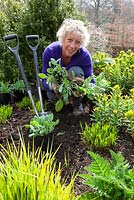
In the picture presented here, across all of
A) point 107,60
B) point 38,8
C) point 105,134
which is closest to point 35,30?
point 38,8

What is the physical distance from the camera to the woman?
10.1 ft

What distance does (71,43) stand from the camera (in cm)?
310

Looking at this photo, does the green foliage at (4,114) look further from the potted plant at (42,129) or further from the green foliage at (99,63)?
the green foliage at (99,63)

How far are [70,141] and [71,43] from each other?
37.1 inches

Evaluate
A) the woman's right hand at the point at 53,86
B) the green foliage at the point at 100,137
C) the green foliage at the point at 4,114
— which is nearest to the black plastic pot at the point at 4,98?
the green foliage at the point at 4,114

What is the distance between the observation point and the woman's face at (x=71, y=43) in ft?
10.1

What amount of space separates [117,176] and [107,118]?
123cm

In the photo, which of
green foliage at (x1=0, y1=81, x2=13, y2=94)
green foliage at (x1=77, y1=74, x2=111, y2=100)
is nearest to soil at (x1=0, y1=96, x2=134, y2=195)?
green foliage at (x1=77, y1=74, x2=111, y2=100)

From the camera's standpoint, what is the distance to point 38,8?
4289mm

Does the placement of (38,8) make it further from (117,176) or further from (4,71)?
(117,176)

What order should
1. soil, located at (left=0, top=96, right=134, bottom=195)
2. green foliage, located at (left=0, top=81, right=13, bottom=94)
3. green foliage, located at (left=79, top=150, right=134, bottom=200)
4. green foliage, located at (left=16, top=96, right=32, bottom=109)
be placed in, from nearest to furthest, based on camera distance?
green foliage, located at (left=79, top=150, right=134, bottom=200) → soil, located at (left=0, top=96, right=134, bottom=195) → green foliage, located at (left=16, top=96, right=32, bottom=109) → green foliage, located at (left=0, top=81, right=13, bottom=94)

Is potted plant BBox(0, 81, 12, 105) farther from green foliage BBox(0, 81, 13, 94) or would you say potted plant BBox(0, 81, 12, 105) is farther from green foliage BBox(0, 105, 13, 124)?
green foliage BBox(0, 105, 13, 124)

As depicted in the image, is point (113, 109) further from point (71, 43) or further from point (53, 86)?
point (71, 43)

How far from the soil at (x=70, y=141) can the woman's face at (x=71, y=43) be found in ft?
1.91
